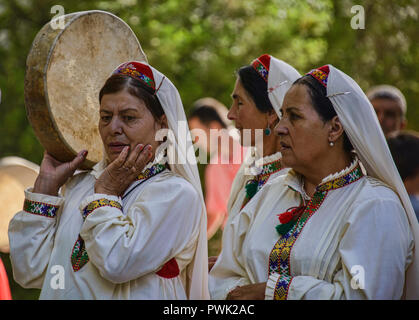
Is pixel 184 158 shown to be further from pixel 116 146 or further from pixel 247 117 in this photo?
pixel 247 117

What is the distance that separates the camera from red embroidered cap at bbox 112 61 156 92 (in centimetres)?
346

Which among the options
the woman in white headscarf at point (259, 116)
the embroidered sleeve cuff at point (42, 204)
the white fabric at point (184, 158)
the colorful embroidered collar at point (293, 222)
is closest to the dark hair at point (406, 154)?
the woman in white headscarf at point (259, 116)

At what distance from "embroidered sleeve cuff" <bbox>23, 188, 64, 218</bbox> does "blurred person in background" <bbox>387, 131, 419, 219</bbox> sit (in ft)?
7.84

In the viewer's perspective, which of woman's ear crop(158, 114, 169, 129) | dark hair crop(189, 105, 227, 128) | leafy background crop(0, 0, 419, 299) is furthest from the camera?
leafy background crop(0, 0, 419, 299)

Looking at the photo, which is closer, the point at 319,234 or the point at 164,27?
the point at 319,234

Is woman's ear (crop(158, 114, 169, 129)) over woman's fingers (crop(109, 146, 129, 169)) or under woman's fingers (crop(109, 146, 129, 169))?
over

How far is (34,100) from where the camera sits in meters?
3.62

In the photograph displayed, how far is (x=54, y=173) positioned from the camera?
363 centimetres

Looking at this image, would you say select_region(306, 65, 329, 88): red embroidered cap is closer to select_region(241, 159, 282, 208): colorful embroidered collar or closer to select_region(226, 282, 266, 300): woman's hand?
select_region(226, 282, 266, 300): woman's hand

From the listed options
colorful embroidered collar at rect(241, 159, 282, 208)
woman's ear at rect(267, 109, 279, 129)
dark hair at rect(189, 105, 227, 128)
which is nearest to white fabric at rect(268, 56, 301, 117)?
woman's ear at rect(267, 109, 279, 129)

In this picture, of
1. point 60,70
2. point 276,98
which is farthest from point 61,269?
point 276,98

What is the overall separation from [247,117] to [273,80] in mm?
313

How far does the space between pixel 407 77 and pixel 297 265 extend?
457 inches

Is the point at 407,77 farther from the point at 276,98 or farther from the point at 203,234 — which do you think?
the point at 203,234
